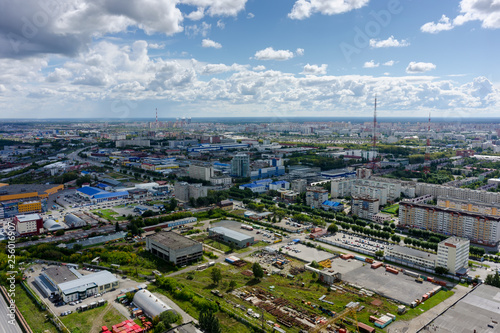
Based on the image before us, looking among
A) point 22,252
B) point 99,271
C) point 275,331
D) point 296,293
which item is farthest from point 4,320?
point 296,293

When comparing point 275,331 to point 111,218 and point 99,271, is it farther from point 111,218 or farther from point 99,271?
point 111,218

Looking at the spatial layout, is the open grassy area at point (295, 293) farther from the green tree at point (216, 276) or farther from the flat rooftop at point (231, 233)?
the flat rooftop at point (231, 233)

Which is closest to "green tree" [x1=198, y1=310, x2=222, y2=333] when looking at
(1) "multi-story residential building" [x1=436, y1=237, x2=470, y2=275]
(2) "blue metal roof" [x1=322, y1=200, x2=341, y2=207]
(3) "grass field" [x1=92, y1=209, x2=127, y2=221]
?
(1) "multi-story residential building" [x1=436, y1=237, x2=470, y2=275]

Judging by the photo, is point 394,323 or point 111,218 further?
point 111,218

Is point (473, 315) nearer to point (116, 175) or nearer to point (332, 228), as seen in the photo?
point (332, 228)

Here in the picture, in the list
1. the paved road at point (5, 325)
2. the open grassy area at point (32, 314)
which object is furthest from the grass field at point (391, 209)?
the paved road at point (5, 325)

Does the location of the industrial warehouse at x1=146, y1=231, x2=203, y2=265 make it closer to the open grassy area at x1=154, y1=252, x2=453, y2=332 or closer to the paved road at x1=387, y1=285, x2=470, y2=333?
the open grassy area at x1=154, y1=252, x2=453, y2=332

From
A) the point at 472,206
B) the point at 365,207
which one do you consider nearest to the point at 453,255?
the point at 365,207
